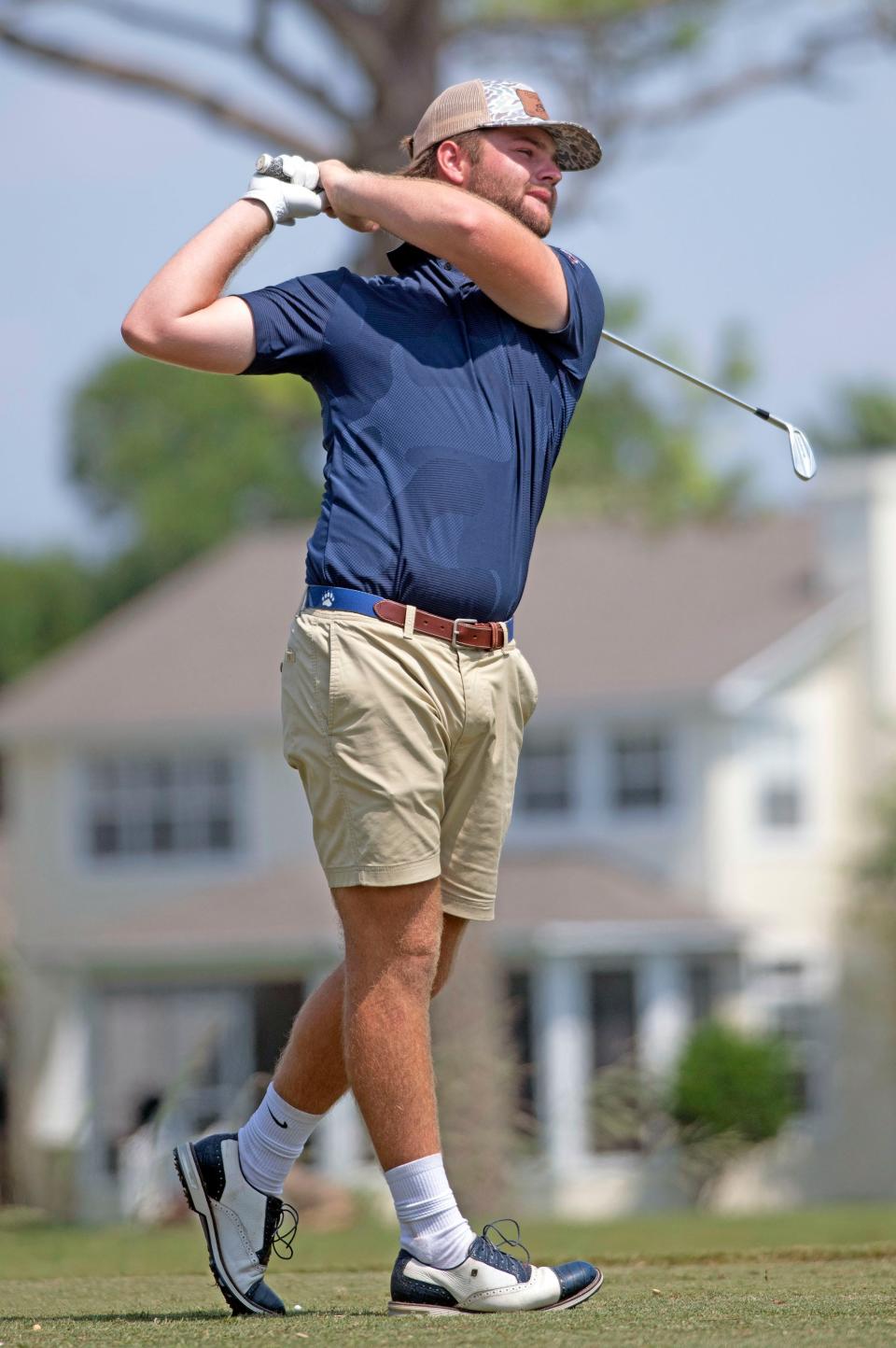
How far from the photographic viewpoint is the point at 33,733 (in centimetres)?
3008

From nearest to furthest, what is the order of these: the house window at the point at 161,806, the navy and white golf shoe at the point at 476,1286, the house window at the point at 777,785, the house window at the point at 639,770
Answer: the navy and white golf shoe at the point at 476,1286, the house window at the point at 777,785, the house window at the point at 639,770, the house window at the point at 161,806

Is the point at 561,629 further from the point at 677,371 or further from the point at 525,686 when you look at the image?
the point at 525,686

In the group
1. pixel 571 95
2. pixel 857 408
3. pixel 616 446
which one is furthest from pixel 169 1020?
pixel 857 408

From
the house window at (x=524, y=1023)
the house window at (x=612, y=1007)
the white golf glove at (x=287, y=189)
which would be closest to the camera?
the white golf glove at (x=287, y=189)

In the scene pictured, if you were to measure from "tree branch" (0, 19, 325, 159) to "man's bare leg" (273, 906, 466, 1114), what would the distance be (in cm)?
1080

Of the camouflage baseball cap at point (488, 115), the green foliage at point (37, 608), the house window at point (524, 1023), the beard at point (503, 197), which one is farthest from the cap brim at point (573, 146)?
the green foliage at point (37, 608)

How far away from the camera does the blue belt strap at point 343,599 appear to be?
389cm

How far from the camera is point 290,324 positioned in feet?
12.9

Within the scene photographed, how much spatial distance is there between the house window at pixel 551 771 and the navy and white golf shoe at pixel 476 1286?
80.6ft

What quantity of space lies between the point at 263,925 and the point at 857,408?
3324cm

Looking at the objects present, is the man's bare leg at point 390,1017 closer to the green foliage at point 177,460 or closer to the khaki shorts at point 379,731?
the khaki shorts at point 379,731

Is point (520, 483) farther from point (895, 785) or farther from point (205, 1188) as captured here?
point (895, 785)

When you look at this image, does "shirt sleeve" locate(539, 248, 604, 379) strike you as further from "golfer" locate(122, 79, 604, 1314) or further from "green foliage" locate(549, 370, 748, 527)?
"green foliage" locate(549, 370, 748, 527)

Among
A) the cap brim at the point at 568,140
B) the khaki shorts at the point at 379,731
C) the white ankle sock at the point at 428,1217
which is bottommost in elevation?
the white ankle sock at the point at 428,1217
